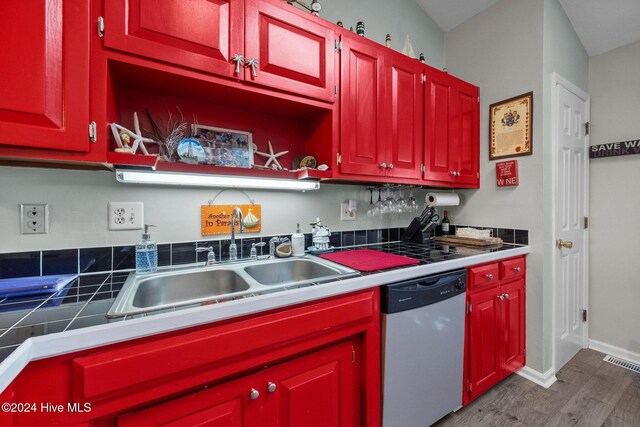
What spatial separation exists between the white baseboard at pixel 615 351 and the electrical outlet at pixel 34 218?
3698 mm

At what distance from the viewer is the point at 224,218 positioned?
143cm

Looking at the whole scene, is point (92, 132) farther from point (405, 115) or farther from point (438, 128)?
point (438, 128)

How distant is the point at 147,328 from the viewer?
714mm

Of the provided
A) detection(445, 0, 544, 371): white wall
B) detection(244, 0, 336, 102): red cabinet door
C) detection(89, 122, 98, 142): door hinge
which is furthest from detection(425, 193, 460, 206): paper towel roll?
detection(89, 122, 98, 142): door hinge

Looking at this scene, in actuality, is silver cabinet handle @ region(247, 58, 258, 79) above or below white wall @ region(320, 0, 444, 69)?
below

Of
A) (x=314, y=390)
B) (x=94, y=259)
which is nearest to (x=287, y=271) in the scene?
(x=314, y=390)

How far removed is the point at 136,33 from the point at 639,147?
314cm

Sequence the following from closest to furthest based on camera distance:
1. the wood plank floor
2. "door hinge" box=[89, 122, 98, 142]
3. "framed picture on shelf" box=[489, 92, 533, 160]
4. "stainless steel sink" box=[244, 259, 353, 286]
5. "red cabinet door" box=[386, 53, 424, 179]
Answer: "door hinge" box=[89, 122, 98, 142], "stainless steel sink" box=[244, 259, 353, 286], the wood plank floor, "red cabinet door" box=[386, 53, 424, 179], "framed picture on shelf" box=[489, 92, 533, 160]

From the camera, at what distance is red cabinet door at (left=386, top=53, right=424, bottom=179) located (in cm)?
161

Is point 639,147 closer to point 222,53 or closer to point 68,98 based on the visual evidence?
point 222,53

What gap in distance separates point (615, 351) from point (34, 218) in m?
3.76

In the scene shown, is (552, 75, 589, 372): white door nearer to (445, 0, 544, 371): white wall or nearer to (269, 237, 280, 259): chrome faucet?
(445, 0, 544, 371): white wall

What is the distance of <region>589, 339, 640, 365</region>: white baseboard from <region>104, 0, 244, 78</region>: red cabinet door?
327cm

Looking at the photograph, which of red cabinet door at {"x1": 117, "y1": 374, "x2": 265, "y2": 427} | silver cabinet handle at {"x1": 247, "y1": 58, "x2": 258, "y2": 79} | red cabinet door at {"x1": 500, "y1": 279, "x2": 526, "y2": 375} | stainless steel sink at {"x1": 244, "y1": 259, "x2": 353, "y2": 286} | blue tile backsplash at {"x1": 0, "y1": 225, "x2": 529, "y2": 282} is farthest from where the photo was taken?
red cabinet door at {"x1": 500, "y1": 279, "x2": 526, "y2": 375}
